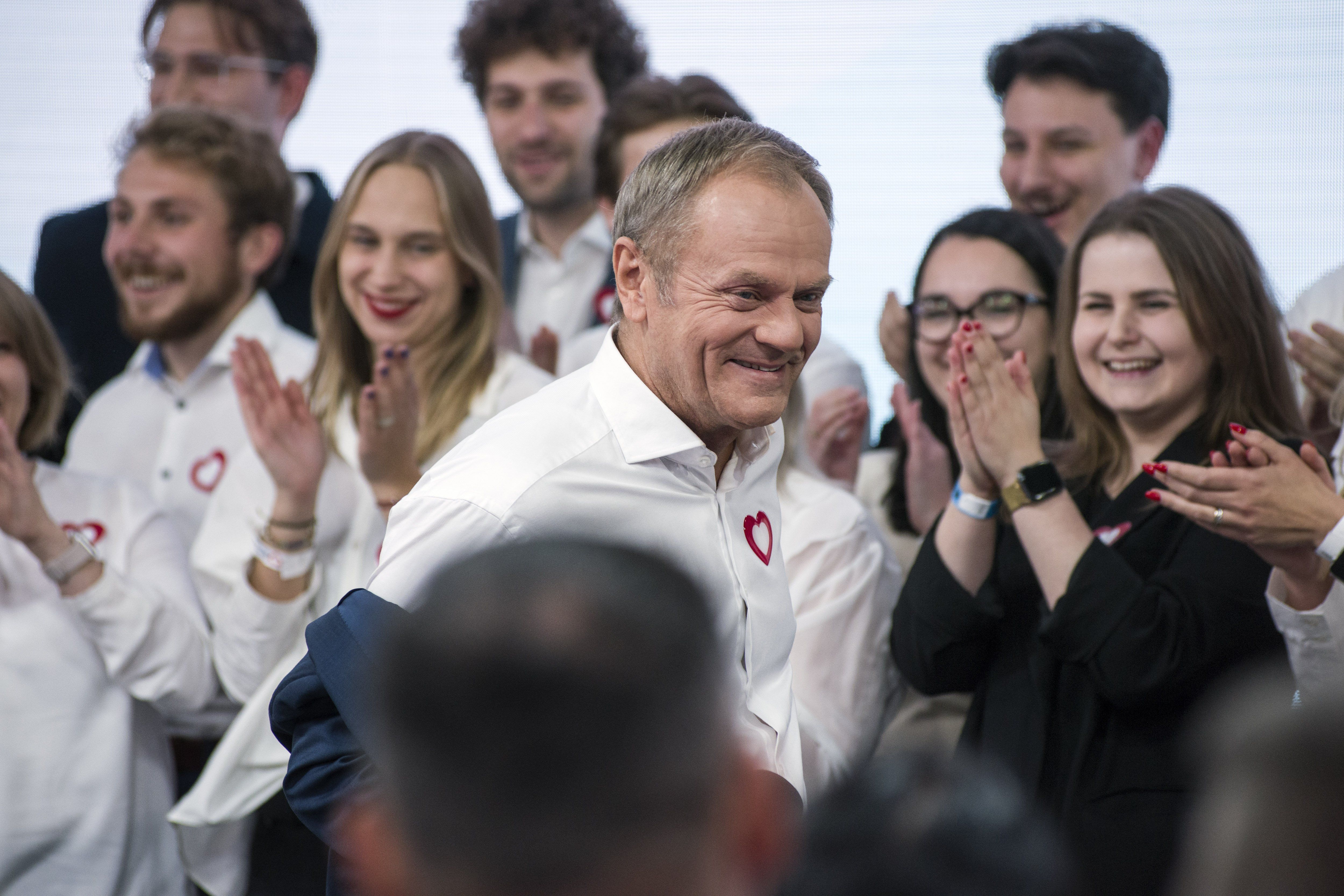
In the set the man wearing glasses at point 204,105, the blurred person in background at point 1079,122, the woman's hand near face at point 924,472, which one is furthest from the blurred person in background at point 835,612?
the man wearing glasses at point 204,105

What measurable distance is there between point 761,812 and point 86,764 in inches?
94.1

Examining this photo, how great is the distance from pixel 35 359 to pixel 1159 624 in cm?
234

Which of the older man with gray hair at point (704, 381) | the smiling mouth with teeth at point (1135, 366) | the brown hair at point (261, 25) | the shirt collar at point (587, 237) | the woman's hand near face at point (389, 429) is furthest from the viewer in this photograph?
the brown hair at point (261, 25)

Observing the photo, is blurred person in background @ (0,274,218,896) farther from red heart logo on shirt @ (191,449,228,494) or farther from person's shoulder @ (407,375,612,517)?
person's shoulder @ (407,375,612,517)

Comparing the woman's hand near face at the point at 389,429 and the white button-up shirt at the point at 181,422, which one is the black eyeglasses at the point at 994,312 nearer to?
the woman's hand near face at the point at 389,429

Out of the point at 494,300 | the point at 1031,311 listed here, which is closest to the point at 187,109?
the point at 494,300

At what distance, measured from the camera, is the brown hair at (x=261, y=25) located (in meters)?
4.43

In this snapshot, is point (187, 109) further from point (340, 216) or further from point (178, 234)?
point (340, 216)

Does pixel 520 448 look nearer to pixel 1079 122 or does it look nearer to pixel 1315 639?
pixel 1315 639

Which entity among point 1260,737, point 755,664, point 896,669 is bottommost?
point 896,669

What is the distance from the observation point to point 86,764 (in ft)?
9.77

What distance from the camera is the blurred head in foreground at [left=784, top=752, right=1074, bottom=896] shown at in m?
0.81

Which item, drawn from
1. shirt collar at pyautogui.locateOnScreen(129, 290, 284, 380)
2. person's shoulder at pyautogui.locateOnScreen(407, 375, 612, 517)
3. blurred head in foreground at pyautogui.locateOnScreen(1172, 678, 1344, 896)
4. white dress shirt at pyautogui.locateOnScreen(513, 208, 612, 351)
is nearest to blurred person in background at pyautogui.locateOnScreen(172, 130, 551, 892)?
shirt collar at pyautogui.locateOnScreen(129, 290, 284, 380)

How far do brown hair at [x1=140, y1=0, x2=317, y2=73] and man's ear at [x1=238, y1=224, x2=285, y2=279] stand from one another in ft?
2.80
